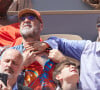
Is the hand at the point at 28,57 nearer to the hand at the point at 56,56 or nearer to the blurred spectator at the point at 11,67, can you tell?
the hand at the point at 56,56

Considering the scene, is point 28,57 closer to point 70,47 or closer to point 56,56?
point 56,56

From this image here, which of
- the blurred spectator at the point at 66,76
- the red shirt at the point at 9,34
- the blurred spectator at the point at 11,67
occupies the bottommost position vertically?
the red shirt at the point at 9,34

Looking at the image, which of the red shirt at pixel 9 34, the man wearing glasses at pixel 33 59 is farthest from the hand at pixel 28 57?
the red shirt at pixel 9 34

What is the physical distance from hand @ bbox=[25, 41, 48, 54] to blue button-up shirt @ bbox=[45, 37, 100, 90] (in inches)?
2.0

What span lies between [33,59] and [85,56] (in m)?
0.31

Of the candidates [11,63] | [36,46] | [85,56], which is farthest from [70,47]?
[11,63]

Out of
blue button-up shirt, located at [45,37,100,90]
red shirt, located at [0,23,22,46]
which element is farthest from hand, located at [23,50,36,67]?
→ red shirt, located at [0,23,22,46]

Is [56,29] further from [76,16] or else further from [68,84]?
[68,84]

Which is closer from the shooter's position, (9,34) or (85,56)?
(85,56)

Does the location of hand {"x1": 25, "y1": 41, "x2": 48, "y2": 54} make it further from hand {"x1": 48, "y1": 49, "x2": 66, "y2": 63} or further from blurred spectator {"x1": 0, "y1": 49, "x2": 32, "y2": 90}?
blurred spectator {"x1": 0, "y1": 49, "x2": 32, "y2": 90}

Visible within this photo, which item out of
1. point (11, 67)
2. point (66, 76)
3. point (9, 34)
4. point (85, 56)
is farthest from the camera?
point (9, 34)

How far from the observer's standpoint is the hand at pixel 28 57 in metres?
1.72

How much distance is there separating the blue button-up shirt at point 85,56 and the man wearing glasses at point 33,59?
0.33 ft

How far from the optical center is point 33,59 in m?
1.75
